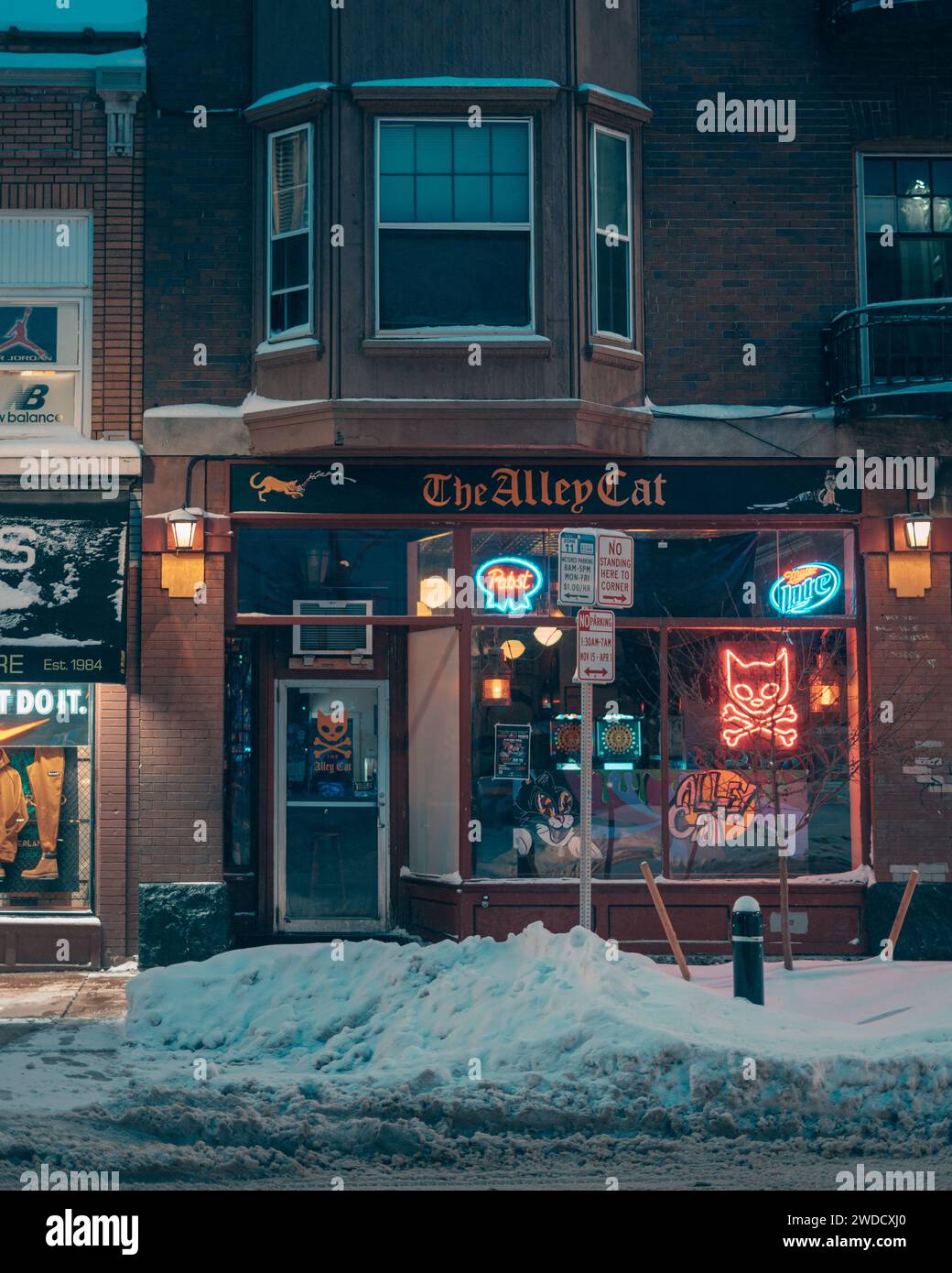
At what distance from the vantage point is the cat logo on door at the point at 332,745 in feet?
42.3

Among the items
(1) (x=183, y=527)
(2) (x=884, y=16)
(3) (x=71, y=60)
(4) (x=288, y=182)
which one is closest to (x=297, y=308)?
(4) (x=288, y=182)

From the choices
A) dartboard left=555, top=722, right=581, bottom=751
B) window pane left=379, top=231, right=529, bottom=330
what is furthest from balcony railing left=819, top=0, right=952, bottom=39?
dartboard left=555, top=722, right=581, bottom=751

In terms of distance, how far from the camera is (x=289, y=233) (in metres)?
12.0

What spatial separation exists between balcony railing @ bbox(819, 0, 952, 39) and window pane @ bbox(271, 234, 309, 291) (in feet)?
16.3

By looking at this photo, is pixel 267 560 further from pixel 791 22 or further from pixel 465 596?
pixel 791 22

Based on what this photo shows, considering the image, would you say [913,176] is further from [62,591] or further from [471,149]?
[62,591]

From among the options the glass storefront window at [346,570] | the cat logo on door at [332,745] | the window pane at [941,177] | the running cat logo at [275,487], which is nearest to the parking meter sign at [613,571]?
the glass storefront window at [346,570]

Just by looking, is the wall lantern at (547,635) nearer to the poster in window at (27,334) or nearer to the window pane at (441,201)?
the window pane at (441,201)

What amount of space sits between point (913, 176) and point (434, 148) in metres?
4.37

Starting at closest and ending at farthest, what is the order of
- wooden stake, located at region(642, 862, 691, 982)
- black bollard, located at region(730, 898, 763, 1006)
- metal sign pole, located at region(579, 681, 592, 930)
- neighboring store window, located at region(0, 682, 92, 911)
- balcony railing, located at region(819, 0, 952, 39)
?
black bollard, located at region(730, 898, 763, 1006) → metal sign pole, located at region(579, 681, 592, 930) → wooden stake, located at region(642, 862, 691, 982) → balcony railing, located at region(819, 0, 952, 39) → neighboring store window, located at region(0, 682, 92, 911)

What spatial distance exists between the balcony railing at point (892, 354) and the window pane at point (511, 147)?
3034mm

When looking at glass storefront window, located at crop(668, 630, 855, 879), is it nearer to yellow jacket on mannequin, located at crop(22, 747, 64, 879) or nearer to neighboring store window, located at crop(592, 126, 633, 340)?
neighboring store window, located at crop(592, 126, 633, 340)

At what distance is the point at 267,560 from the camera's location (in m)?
12.1

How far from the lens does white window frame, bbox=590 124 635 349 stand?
11875 millimetres
